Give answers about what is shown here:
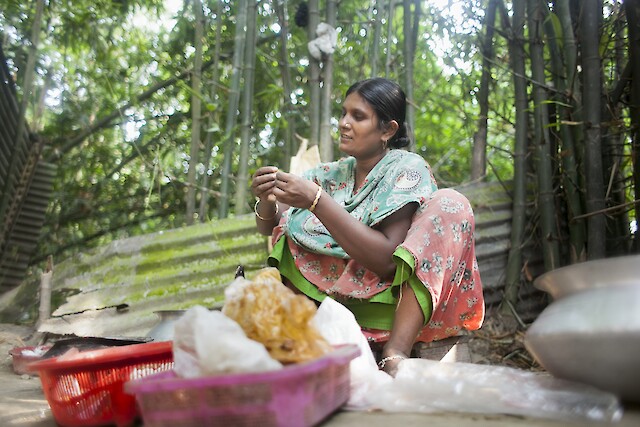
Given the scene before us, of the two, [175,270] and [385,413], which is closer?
[385,413]

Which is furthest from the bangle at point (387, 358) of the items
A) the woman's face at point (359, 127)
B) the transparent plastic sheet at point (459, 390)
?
the woman's face at point (359, 127)

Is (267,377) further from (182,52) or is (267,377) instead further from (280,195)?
(182,52)

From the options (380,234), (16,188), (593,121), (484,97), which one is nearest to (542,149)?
(593,121)

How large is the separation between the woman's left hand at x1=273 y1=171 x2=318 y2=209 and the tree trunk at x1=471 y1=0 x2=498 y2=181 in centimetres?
180

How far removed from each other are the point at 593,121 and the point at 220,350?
81.2 inches

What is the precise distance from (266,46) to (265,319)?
422 centimetres

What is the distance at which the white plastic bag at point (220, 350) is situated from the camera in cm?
114

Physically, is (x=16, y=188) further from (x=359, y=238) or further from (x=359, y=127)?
(x=359, y=238)

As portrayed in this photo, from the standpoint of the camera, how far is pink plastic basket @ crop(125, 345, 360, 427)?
43.1 inches

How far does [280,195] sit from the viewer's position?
2.08 meters

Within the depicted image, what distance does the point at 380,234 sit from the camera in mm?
2092

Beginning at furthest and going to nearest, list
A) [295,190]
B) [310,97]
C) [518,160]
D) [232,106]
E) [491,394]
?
[232,106] → [310,97] → [518,160] → [295,190] → [491,394]

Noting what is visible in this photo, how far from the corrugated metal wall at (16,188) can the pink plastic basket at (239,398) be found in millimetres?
4254

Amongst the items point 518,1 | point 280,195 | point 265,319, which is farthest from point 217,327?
point 518,1
